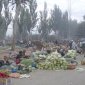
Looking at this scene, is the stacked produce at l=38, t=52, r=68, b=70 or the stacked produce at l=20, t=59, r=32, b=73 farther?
the stacked produce at l=38, t=52, r=68, b=70

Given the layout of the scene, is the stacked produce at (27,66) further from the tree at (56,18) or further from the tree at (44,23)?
the tree at (56,18)

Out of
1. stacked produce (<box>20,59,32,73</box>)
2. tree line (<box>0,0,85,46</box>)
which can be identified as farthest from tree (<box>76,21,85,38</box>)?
stacked produce (<box>20,59,32,73</box>)

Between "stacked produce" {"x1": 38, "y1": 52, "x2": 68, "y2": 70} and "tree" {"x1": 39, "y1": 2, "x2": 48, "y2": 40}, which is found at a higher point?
"tree" {"x1": 39, "y1": 2, "x2": 48, "y2": 40}

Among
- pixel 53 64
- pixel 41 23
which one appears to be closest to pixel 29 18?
pixel 41 23

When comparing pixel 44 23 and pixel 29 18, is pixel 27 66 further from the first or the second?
pixel 44 23

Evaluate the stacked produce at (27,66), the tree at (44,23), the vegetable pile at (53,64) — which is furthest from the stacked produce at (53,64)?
the tree at (44,23)

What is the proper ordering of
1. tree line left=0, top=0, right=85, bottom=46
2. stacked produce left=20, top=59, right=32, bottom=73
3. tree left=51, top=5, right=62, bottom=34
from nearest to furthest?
stacked produce left=20, top=59, right=32, bottom=73
tree line left=0, top=0, right=85, bottom=46
tree left=51, top=5, right=62, bottom=34

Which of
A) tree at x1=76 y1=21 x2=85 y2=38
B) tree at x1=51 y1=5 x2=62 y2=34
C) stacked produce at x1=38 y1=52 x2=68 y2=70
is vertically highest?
tree at x1=51 y1=5 x2=62 y2=34

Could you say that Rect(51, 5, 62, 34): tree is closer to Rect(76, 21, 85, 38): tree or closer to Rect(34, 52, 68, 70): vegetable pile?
Rect(76, 21, 85, 38): tree

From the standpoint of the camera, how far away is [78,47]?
3516 centimetres

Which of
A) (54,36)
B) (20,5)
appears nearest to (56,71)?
(20,5)

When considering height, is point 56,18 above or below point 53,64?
above

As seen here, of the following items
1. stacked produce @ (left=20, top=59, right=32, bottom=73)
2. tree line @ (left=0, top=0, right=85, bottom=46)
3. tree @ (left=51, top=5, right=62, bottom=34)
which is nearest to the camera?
stacked produce @ (left=20, top=59, right=32, bottom=73)

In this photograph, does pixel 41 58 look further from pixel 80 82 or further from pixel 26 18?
pixel 26 18
